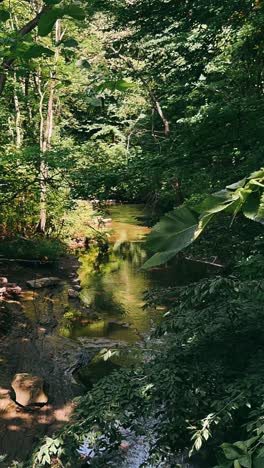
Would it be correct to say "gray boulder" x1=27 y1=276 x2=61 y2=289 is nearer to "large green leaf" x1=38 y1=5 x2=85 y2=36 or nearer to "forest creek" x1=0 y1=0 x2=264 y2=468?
"forest creek" x1=0 y1=0 x2=264 y2=468

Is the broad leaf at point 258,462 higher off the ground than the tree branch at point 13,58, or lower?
lower

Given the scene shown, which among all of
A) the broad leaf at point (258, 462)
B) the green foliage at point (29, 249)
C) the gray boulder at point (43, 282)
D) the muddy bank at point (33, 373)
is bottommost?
the muddy bank at point (33, 373)

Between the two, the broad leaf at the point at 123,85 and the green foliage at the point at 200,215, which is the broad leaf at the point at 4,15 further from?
the green foliage at the point at 200,215

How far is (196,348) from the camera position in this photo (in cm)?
298

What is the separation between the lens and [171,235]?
74 centimetres

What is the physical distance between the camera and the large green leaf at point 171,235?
71 centimetres

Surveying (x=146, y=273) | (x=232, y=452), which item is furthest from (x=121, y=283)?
(x=232, y=452)

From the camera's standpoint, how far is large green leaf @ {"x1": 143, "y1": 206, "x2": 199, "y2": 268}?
2.34ft

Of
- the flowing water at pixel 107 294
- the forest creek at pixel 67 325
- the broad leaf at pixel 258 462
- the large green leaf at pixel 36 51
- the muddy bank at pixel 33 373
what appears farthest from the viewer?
the flowing water at pixel 107 294

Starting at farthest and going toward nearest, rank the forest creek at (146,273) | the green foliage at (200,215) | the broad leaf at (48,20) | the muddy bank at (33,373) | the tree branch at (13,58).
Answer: the muddy bank at (33,373)
the tree branch at (13,58)
the forest creek at (146,273)
the broad leaf at (48,20)
the green foliage at (200,215)

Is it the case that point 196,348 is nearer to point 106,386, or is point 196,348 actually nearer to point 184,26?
point 106,386

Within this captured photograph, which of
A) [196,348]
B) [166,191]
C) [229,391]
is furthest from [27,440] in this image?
[166,191]

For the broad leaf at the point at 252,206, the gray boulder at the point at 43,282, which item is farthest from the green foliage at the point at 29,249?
the broad leaf at the point at 252,206

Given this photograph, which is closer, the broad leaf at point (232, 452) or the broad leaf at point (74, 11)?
the broad leaf at point (232, 452)
